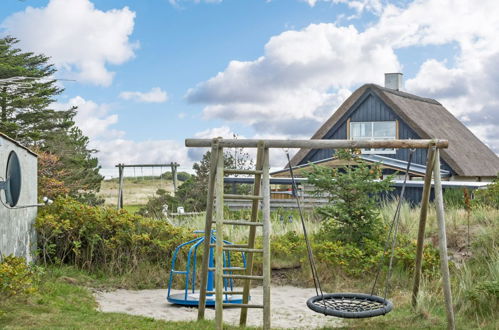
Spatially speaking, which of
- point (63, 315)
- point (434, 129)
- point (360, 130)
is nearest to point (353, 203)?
point (63, 315)

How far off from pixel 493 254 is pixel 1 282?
6884 mm

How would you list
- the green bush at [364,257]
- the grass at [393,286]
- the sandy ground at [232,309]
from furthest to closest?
the green bush at [364,257] < the sandy ground at [232,309] < the grass at [393,286]

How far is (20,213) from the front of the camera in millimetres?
9039

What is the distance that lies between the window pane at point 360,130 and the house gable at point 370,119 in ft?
0.51

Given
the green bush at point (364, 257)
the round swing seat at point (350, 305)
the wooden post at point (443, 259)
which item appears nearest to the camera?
the round swing seat at point (350, 305)

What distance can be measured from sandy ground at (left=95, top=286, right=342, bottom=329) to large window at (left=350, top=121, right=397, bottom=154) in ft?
44.8

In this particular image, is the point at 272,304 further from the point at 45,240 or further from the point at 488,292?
the point at 45,240

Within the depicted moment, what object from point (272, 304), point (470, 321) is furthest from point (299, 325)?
point (470, 321)

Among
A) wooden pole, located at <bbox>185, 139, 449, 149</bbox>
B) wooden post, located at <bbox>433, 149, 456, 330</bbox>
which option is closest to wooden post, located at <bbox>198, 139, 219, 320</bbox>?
wooden pole, located at <bbox>185, 139, 449, 149</bbox>

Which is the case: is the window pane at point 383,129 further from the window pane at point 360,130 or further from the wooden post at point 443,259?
the wooden post at point 443,259

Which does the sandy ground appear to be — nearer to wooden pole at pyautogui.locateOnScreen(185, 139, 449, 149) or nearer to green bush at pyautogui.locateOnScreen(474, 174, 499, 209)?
wooden pole at pyautogui.locateOnScreen(185, 139, 449, 149)

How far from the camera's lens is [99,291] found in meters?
8.83

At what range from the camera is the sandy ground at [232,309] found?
7156 mm

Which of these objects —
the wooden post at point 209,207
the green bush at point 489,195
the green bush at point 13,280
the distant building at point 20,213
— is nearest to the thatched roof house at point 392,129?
the green bush at point 489,195
